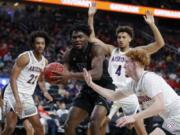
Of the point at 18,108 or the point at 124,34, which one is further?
the point at 124,34

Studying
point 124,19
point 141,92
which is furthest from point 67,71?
point 124,19

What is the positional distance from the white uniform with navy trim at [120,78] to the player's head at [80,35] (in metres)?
1.08

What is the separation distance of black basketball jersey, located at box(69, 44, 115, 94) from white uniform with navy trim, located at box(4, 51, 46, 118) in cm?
61

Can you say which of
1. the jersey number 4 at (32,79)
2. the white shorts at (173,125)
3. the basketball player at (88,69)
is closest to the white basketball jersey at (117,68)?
the basketball player at (88,69)

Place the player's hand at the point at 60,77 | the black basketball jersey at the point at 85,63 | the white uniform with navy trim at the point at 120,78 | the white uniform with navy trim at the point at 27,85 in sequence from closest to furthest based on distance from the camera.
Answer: the player's hand at the point at 60,77
the black basketball jersey at the point at 85,63
the white uniform with navy trim at the point at 27,85
the white uniform with navy trim at the point at 120,78

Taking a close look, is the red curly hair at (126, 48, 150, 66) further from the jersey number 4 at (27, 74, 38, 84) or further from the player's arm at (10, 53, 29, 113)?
the jersey number 4 at (27, 74, 38, 84)

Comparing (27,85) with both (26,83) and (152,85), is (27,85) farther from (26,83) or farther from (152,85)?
(152,85)

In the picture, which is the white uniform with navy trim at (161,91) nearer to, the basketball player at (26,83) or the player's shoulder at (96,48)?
the player's shoulder at (96,48)

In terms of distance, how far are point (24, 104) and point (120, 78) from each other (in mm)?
1556

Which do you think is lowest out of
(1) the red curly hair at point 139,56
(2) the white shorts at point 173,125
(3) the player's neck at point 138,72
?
(2) the white shorts at point 173,125

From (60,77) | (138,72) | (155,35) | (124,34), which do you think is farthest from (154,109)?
(124,34)

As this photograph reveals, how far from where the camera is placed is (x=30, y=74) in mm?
7199

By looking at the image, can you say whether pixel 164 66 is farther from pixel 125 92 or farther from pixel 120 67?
pixel 125 92

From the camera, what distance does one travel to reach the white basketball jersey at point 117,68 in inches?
298
